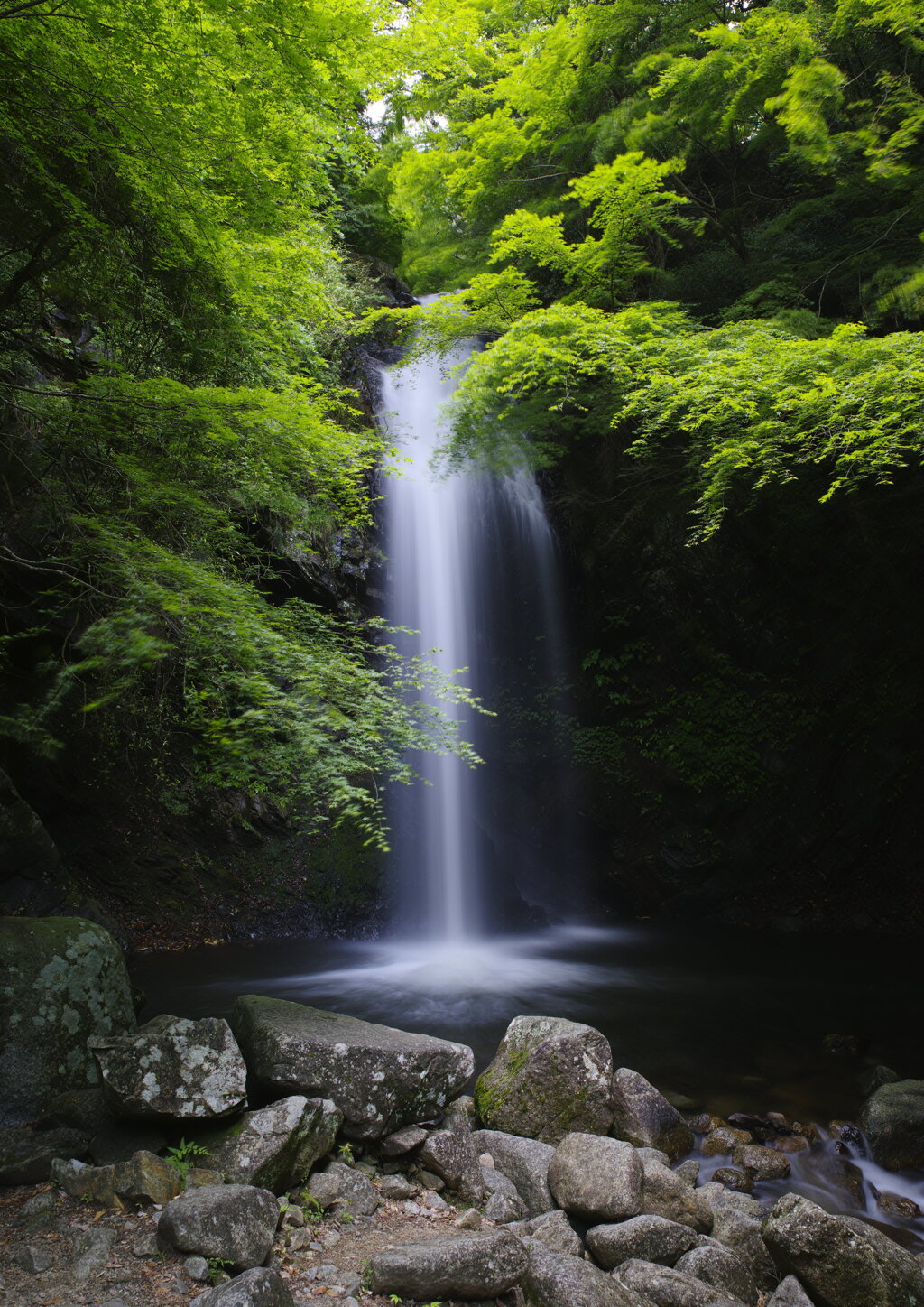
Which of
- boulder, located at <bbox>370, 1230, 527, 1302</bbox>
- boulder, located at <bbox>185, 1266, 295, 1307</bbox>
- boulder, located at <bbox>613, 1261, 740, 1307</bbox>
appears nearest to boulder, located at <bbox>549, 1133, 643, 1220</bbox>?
boulder, located at <bbox>613, 1261, 740, 1307</bbox>

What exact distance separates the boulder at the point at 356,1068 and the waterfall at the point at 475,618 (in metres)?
7.06

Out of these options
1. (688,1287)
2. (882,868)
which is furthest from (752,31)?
(882,868)

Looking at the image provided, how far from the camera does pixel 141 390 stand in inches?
160

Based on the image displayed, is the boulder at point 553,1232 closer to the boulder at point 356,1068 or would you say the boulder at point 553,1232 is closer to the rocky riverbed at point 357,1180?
the rocky riverbed at point 357,1180

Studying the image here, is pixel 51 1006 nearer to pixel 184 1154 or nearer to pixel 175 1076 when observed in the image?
pixel 175 1076

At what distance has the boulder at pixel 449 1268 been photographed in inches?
91.1

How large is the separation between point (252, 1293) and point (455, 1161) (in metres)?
1.40

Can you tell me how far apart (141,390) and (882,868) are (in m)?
11.5

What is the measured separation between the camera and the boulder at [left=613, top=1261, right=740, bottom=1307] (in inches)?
102

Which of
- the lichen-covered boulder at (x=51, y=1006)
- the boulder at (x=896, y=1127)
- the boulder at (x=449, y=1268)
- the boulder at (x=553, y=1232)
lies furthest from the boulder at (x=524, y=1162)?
the boulder at (x=896, y=1127)

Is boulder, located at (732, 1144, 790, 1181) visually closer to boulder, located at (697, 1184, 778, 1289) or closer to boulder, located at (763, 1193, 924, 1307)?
boulder, located at (697, 1184, 778, 1289)

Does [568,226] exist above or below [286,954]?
above

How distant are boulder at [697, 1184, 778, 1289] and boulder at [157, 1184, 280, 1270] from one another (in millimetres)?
2140

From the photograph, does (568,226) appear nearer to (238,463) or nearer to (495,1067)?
(238,463)
